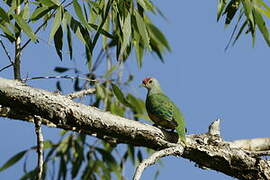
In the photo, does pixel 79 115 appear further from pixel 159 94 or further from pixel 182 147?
pixel 159 94

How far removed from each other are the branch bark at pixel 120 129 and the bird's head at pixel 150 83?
135 centimetres

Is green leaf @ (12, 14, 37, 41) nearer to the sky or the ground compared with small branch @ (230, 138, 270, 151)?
nearer to the sky

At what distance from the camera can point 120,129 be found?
3.02 m

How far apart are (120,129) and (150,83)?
179cm

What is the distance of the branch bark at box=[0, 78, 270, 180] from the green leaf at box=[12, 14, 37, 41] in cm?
27

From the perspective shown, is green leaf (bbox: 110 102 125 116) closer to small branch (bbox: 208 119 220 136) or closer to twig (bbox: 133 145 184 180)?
small branch (bbox: 208 119 220 136)

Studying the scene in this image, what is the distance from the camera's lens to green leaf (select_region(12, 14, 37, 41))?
2.96 metres

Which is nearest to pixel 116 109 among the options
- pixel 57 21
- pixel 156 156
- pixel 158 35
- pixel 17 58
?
pixel 158 35

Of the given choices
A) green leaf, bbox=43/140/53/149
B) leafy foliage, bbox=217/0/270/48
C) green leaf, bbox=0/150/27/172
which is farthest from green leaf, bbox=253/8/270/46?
green leaf, bbox=43/140/53/149

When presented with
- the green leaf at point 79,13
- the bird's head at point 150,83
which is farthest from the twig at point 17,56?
the bird's head at point 150,83

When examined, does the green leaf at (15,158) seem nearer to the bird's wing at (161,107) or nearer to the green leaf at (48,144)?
the green leaf at (48,144)

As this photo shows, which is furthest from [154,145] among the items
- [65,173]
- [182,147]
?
[65,173]

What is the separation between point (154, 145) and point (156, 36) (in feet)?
8.02

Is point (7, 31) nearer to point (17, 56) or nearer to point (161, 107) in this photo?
point (17, 56)
